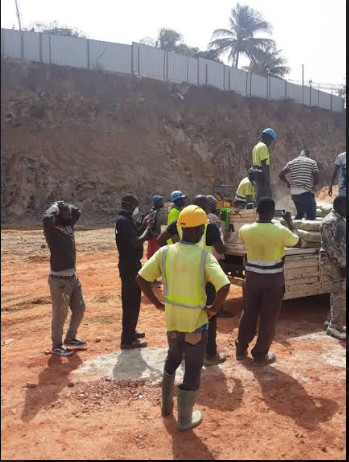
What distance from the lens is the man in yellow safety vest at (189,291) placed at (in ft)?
11.4

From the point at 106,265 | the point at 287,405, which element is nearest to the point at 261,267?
the point at 287,405

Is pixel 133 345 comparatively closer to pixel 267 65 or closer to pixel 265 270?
Result: pixel 265 270

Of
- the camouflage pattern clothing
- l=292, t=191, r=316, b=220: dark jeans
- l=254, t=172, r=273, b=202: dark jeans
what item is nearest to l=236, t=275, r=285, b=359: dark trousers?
the camouflage pattern clothing

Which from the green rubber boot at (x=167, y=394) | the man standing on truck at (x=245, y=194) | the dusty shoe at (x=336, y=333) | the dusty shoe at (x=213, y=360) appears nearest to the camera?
the green rubber boot at (x=167, y=394)

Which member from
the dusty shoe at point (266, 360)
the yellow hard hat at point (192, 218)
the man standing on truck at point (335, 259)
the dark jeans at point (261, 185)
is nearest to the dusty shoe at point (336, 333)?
the man standing on truck at point (335, 259)

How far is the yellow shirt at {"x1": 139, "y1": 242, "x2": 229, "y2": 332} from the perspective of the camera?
3475 mm

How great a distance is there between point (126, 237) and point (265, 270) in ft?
5.03

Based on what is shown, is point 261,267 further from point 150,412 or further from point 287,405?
point 150,412

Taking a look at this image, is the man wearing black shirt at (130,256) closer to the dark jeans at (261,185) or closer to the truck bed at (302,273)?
the truck bed at (302,273)

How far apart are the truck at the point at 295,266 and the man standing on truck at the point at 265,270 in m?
1.24

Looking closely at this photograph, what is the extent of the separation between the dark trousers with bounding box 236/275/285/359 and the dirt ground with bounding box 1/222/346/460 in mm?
262

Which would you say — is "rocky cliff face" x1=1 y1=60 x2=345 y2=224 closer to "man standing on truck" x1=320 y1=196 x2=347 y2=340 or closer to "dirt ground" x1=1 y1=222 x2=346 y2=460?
"dirt ground" x1=1 y1=222 x2=346 y2=460

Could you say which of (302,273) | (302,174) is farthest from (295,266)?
(302,174)

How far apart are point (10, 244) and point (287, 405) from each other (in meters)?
9.00
